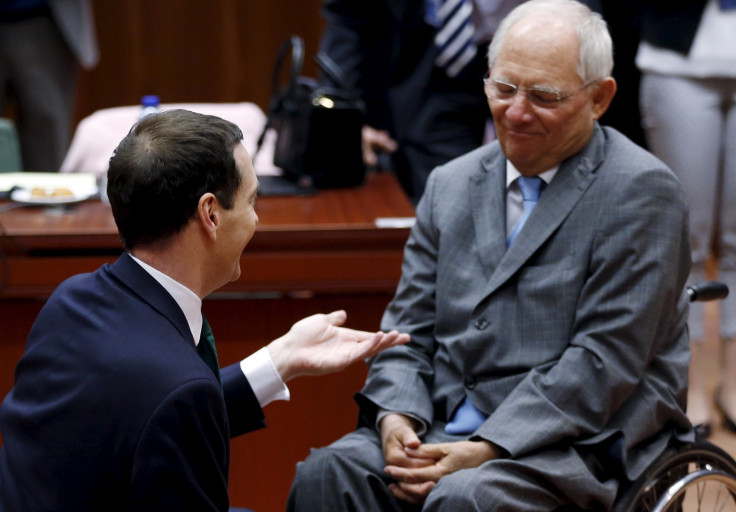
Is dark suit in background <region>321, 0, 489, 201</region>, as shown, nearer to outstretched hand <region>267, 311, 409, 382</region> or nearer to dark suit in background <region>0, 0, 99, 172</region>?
dark suit in background <region>0, 0, 99, 172</region>

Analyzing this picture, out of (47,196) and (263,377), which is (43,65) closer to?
(47,196)

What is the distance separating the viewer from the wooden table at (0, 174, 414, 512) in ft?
8.50

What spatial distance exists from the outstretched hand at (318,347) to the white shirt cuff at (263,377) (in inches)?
0.6

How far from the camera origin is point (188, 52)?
240 inches

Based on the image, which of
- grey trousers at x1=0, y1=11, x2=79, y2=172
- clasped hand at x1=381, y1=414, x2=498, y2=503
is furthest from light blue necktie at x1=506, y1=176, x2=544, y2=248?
grey trousers at x1=0, y1=11, x2=79, y2=172

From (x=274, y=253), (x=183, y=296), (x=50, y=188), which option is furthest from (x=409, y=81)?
(x=183, y=296)

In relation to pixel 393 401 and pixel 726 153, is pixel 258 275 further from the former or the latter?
pixel 726 153

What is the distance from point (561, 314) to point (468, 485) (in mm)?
361

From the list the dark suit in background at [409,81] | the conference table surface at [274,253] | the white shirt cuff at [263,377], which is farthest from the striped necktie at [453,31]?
the white shirt cuff at [263,377]

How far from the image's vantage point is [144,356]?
1273 mm

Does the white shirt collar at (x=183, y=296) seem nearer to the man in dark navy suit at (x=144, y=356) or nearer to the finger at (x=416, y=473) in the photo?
the man in dark navy suit at (x=144, y=356)

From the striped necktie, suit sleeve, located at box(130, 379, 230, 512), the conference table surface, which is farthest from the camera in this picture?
the striped necktie

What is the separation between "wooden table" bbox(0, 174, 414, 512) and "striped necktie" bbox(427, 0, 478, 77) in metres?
0.95

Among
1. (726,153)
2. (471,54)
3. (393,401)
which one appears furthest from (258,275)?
(726,153)
